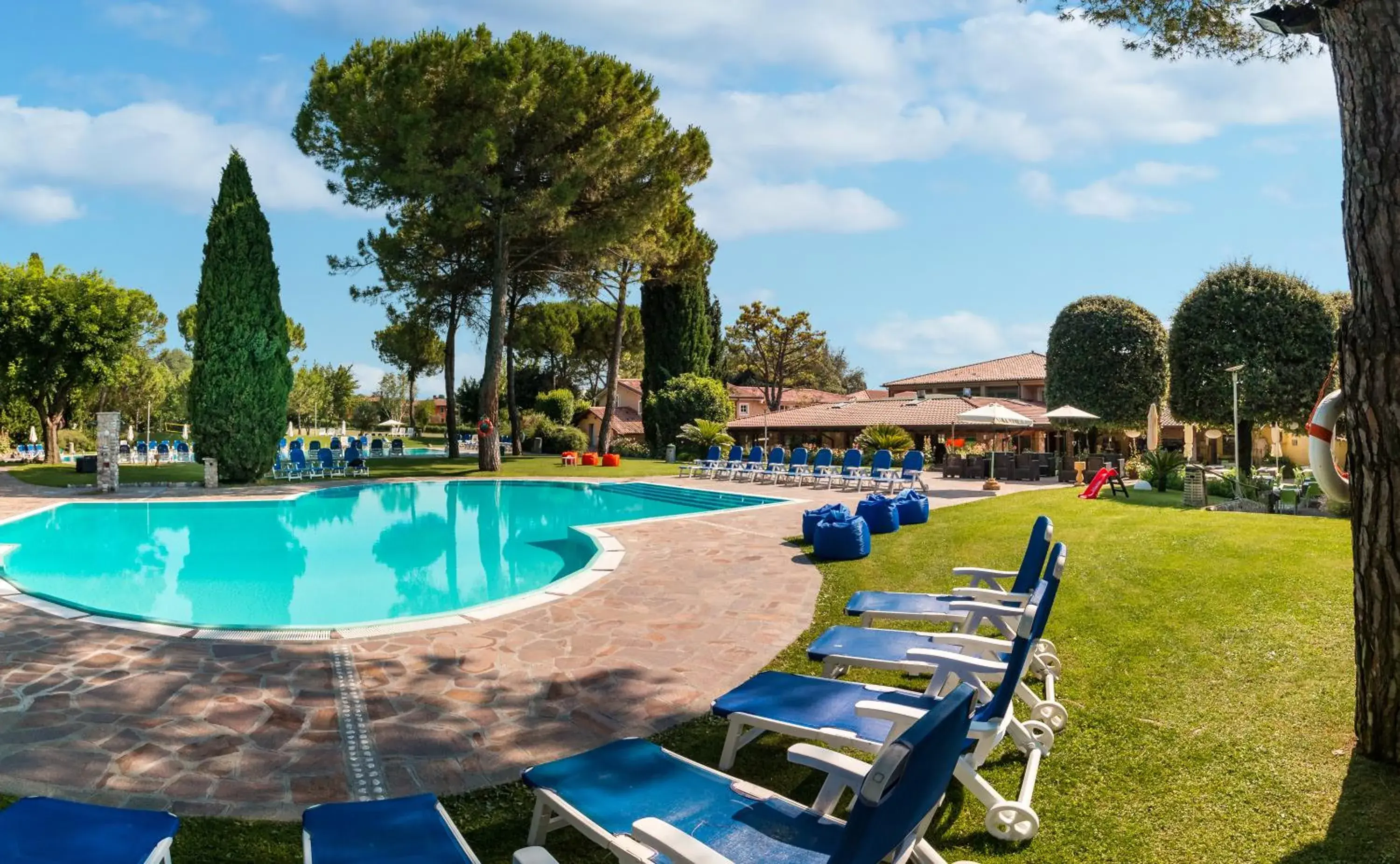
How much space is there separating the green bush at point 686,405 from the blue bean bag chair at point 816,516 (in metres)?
21.9

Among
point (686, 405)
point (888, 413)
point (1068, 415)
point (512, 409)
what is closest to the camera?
point (1068, 415)

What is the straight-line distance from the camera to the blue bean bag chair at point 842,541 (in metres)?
9.02

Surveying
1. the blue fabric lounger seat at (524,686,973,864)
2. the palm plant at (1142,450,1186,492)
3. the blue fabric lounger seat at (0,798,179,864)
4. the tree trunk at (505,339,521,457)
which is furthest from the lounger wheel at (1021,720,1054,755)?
the tree trunk at (505,339,521,457)

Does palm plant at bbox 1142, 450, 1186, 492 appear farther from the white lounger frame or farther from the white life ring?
the white lounger frame

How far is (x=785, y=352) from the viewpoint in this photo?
5012cm

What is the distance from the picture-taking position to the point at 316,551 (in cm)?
1252

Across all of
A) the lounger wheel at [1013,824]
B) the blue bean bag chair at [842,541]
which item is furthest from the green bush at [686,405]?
the lounger wheel at [1013,824]

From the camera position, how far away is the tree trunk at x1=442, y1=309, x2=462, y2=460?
30.1 meters

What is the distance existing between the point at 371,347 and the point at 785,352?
2741 cm

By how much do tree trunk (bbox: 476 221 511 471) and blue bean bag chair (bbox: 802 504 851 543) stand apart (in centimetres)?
1639

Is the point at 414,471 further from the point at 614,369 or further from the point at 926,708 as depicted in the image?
the point at 926,708

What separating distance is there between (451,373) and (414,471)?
595 cm

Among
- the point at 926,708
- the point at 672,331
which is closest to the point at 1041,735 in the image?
the point at 926,708

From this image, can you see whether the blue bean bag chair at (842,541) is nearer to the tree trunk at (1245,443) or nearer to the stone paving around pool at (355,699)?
the stone paving around pool at (355,699)
